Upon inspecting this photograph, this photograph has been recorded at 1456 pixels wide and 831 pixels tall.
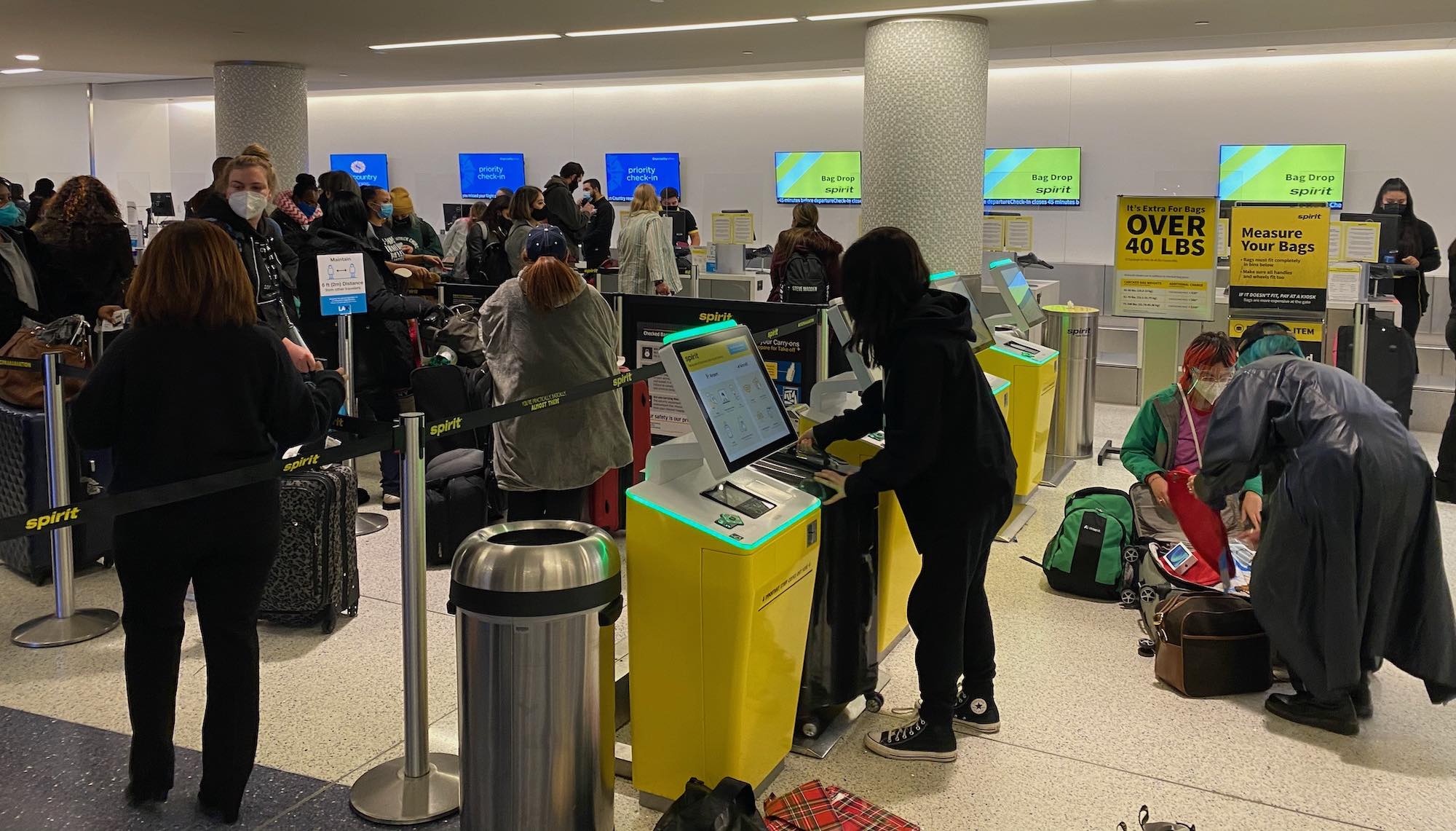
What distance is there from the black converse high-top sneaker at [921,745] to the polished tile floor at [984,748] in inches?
1.3

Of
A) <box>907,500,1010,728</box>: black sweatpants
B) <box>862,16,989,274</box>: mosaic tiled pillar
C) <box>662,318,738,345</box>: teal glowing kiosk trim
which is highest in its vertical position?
<box>862,16,989,274</box>: mosaic tiled pillar

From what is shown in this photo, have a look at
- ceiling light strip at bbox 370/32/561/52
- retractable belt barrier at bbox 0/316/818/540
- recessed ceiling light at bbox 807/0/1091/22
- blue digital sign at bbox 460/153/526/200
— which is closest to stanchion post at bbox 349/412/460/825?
retractable belt barrier at bbox 0/316/818/540

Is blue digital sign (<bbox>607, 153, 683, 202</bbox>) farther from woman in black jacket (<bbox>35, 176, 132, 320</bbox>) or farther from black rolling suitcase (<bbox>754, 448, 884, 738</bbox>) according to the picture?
black rolling suitcase (<bbox>754, 448, 884, 738</bbox>)

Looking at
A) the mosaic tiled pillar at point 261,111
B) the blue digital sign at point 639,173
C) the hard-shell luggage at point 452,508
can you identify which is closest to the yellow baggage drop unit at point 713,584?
the hard-shell luggage at point 452,508

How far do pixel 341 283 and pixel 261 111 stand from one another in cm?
628

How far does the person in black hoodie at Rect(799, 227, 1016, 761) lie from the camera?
3020mm

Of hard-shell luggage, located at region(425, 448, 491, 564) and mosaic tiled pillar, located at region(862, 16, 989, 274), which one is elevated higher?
mosaic tiled pillar, located at region(862, 16, 989, 274)

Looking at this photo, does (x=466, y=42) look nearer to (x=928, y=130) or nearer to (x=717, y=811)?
(x=928, y=130)

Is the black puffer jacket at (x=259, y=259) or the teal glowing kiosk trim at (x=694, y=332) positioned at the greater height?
the black puffer jacket at (x=259, y=259)

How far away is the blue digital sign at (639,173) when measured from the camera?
47.7ft

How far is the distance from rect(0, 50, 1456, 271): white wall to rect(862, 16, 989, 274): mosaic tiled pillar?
0.41 ft

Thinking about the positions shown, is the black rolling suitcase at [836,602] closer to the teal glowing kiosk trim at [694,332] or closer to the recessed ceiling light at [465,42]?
the teal glowing kiosk trim at [694,332]

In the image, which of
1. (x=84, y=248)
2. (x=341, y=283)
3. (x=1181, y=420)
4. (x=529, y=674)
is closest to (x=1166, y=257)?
(x=1181, y=420)

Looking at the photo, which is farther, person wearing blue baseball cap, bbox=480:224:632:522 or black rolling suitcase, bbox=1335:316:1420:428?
black rolling suitcase, bbox=1335:316:1420:428
